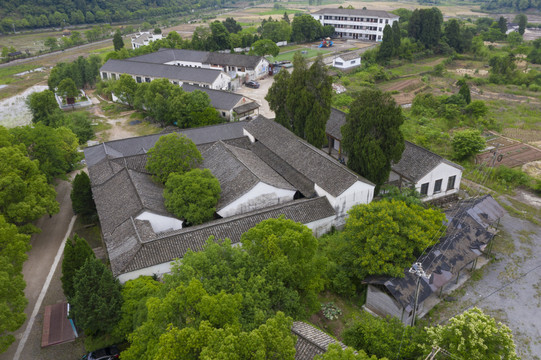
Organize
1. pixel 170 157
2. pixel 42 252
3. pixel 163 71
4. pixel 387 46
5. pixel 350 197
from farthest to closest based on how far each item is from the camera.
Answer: pixel 387 46
pixel 163 71
pixel 170 157
pixel 350 197
pixel 42 252

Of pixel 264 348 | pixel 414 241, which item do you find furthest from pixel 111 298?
pixel 414 241

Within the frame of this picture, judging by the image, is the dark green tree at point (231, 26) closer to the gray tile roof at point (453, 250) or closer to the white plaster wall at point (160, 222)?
the white plaster wall at point (160, 222)

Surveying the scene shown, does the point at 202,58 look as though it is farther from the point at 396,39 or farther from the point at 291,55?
the point at 396,39

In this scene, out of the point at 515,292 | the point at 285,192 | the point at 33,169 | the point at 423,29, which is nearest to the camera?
the point at 515,292

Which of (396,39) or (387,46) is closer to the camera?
(387,46)

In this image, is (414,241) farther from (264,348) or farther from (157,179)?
(157,179)

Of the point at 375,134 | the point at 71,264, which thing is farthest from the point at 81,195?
the point at 375,134
